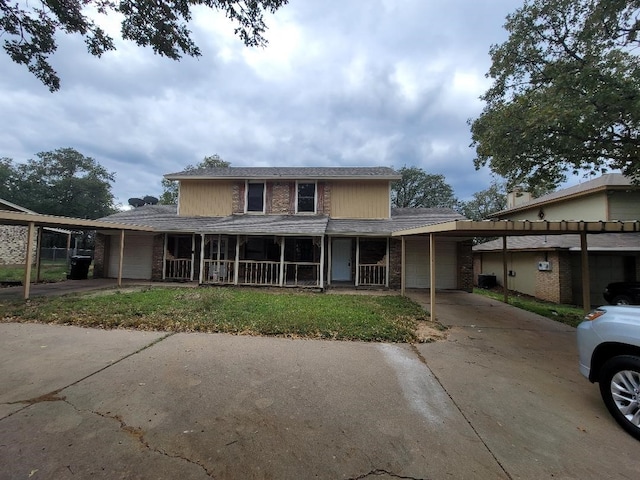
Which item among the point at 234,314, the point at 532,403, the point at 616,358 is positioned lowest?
the point at 532,403

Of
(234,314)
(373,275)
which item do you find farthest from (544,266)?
(234,314)

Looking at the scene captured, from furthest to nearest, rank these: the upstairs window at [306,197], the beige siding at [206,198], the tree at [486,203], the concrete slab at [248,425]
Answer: the tree at [486,203] → the beige siding at [206,198] → the upstairs window at [306,197] → the concrete slab at [248,425]

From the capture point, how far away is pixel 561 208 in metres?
14.6

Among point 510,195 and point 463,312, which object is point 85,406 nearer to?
point 463,312

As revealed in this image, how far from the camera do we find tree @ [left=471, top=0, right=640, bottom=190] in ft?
22.5

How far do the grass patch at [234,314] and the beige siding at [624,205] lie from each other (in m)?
10.2

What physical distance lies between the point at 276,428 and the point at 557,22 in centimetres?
1176

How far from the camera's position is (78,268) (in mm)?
13344

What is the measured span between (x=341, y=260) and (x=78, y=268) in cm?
1169

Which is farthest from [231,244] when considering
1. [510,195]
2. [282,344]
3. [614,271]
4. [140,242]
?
[510,195]

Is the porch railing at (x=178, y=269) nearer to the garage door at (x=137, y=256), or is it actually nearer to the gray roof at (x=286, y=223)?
the garage door at (x=137, y=256)

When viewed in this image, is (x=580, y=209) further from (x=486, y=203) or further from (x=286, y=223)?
(x=486, y=203)

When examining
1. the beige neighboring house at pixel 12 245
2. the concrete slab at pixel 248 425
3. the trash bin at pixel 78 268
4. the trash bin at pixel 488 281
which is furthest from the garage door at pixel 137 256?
the trash bin at pixel 488 281

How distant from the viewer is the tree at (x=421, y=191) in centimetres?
3291
